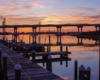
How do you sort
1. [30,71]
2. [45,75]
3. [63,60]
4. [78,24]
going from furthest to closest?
[78,24]
[63,60]
[30,71]
[45,75]

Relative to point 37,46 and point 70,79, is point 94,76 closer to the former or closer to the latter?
point 70,79

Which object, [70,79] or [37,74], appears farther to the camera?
[70,79]

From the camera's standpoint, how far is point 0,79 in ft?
39.3

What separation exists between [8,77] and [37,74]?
51.5 inches

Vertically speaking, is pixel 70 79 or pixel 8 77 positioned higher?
pixel 8 77

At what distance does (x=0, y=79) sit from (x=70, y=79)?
6.27 metres

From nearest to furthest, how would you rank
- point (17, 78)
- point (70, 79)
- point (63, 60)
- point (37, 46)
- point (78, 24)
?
point (17, 78)
point (70, 79)
point (63, 60)
point (37, 46)
point (78, 24)

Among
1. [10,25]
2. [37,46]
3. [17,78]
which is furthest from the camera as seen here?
[10,25]

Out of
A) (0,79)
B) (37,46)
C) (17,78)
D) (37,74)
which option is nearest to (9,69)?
(0,79)

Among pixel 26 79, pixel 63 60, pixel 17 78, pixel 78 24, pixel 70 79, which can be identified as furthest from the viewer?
pixel 78 24

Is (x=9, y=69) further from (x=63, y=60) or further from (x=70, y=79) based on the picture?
(x=63, y=60)

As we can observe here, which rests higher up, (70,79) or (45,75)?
(45,75)

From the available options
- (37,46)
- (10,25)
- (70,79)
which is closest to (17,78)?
(70,79)

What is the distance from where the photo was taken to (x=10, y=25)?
→ 106 metres
